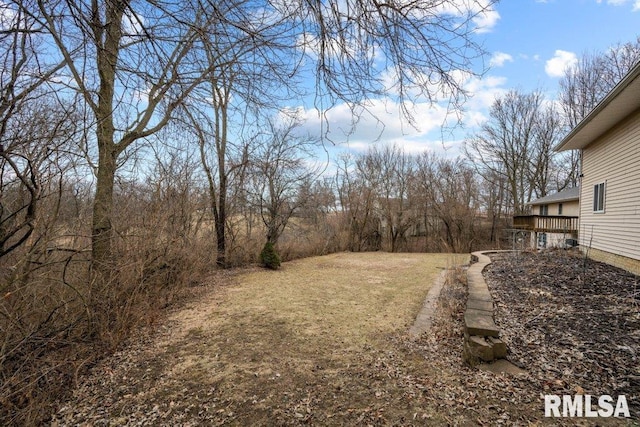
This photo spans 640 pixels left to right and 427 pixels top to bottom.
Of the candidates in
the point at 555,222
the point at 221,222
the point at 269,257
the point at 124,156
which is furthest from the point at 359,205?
the point at 124,156

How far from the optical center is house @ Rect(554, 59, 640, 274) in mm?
5988

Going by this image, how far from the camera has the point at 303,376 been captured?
2.77 meters

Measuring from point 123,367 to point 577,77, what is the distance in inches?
900

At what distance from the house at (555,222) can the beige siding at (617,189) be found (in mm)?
2782

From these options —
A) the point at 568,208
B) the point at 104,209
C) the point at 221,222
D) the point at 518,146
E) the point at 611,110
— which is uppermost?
the point at 518,146

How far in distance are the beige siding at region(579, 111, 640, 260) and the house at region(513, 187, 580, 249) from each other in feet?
9.13

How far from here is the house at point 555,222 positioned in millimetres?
12078

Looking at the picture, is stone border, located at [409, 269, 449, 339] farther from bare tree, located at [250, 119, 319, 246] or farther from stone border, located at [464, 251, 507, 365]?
bare tree, located at [250, 119, 319, 246]

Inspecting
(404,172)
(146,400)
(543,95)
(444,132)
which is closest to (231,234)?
(146,400)

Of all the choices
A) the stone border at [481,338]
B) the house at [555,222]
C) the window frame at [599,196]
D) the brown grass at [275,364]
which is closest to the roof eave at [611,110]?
the window frame at [599,196]

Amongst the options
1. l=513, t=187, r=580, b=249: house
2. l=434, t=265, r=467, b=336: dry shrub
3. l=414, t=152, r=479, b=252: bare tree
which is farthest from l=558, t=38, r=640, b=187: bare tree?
l=434, t=265, r=467, b=336: dry shrub

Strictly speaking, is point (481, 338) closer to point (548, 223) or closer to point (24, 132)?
point (24, 132)

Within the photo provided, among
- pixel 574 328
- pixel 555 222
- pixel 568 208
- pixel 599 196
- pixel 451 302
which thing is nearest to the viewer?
pixel 574 328

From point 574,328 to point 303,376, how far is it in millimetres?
2936
